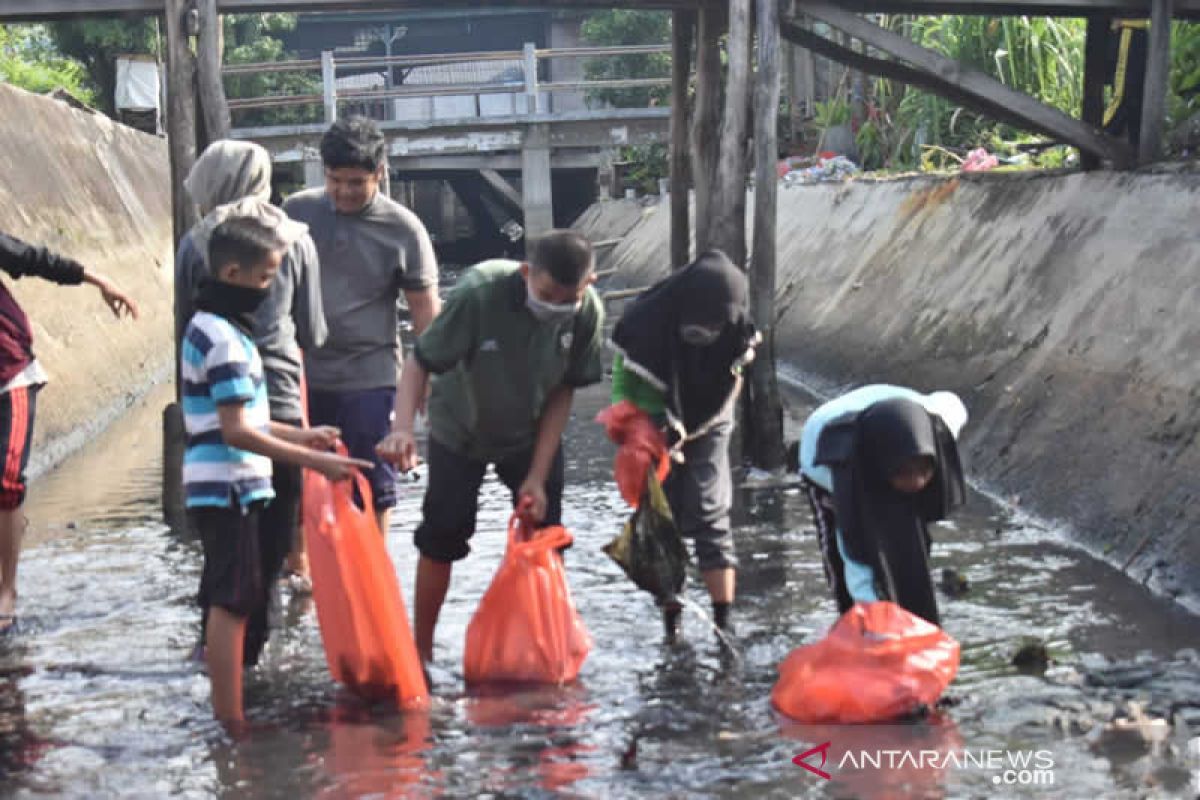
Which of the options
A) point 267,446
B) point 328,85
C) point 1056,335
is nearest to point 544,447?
point 267,446

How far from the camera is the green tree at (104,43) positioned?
24734mm

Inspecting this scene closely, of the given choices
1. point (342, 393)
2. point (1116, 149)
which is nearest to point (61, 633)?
point (342, 393)

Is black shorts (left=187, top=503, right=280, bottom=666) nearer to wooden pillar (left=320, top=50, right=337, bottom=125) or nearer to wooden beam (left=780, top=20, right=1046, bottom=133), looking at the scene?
wooden beam (left=780, top=20, right=1046, bottom=133)

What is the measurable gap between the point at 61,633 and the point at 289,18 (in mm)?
27022

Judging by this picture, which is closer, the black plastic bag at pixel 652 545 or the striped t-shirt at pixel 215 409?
the striped t-shirt at pixel 215 409

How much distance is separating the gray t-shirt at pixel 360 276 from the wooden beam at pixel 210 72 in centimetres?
314

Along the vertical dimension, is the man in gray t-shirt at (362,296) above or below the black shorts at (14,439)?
above

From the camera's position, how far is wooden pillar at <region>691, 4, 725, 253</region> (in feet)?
33.9

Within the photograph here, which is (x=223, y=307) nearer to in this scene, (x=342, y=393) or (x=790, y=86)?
(x=342, y=393)

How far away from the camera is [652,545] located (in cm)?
558

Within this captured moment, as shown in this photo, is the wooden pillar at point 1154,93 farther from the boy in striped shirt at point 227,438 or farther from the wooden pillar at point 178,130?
the boy in striped shirt at point 227,438

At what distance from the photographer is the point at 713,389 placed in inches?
227

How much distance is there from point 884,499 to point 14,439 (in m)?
2.99

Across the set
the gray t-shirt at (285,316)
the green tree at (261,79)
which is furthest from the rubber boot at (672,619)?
the green tree at (261,79)
